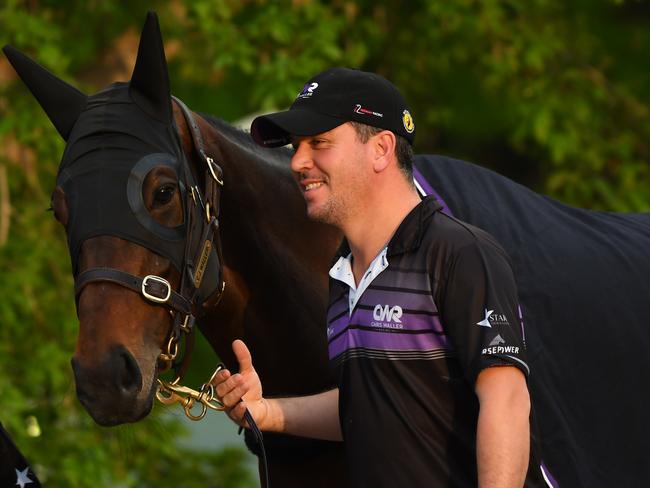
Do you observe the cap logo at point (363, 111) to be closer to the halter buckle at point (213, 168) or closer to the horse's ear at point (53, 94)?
the halter buckle at point (213, 168)

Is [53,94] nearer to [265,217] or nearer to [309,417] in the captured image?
[265,217]

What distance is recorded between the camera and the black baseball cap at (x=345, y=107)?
2.83 meters

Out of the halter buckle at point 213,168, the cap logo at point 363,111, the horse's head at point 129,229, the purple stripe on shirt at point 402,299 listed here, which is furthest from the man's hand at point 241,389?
the cap logo at point 363,111

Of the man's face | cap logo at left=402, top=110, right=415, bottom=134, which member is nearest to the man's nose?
the man's face

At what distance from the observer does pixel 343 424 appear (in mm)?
2904

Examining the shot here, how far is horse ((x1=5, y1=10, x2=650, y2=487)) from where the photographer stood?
10.2 ft

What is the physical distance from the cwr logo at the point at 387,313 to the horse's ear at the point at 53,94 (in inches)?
44.6

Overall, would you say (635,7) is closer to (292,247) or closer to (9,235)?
(9,235)

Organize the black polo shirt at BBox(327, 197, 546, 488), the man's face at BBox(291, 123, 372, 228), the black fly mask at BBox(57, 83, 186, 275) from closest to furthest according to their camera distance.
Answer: the black polo shirt at BBox(327, 197, 546, 488) → the man's face at BBox(291, 123, 372, 228) → the black fly mask at BBox(57, 83, 186, 275)

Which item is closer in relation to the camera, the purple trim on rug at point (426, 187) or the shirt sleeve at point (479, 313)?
the shirt sleeve at point (479, 313)

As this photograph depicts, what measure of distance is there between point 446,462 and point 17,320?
4148 millimetres

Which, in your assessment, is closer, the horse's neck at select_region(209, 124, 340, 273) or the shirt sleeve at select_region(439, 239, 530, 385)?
the shirt sleeve at select_region(439, 239, 530, 385)

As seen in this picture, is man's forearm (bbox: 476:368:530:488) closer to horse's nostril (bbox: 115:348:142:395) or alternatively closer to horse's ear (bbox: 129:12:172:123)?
horse's nostril (bbox: 115:348:142:395)

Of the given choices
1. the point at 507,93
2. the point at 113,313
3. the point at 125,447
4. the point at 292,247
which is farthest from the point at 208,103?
the point at 113,313
